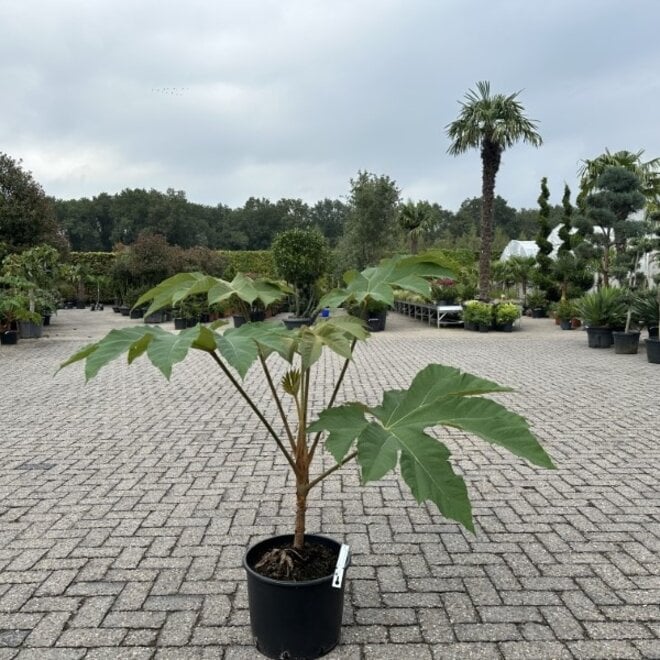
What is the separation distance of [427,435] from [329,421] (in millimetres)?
324

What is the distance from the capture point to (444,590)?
2.89 meters

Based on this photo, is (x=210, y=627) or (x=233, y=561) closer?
(x=210, y=627)

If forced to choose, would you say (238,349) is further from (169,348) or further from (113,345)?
(113,345)

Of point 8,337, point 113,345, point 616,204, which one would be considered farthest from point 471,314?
point 113,345

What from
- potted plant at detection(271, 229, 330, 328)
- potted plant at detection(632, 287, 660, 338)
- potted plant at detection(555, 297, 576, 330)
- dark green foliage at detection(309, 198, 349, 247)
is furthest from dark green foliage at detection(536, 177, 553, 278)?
dark green foliage at detection(309, 198, 349, 247)

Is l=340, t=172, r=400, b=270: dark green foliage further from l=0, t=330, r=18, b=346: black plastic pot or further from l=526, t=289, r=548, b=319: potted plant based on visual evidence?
l=0, t=330, r=18, b=346: black plastic pot

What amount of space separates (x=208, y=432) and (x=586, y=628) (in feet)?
13.7

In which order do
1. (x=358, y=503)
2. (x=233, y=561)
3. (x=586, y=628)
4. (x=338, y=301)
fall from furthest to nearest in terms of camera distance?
(x=358, y=503), (x=233, y=561), (x=586, y=628), (x=338, y=301)

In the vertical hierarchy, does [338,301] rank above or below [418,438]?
above

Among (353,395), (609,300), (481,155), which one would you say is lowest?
(353,395)

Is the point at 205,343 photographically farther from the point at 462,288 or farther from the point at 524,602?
the point at 462,288

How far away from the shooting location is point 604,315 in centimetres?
1316

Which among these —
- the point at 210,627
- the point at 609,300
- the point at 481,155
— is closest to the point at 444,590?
the point at 210,627

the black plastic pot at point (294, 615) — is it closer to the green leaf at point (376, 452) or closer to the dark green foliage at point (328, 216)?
the green leaf at point (376, 452)
